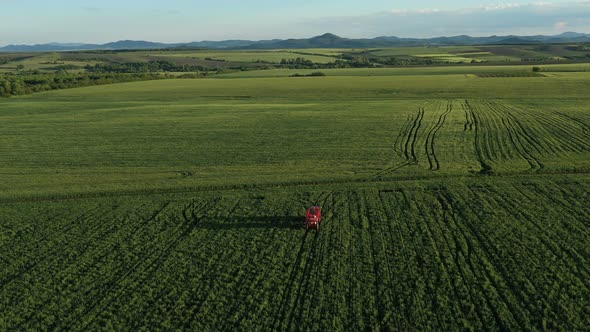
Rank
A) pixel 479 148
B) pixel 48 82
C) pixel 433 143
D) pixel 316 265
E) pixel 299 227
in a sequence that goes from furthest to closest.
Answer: pixel 48 82, pixel 433 143, pixel 479 148, pixel 299 227, pixel 316 265

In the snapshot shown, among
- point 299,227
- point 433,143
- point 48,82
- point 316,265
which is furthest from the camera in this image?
point 48,82

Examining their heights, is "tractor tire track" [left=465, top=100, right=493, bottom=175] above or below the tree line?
below

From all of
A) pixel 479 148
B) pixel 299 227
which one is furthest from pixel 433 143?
pixel 299 227

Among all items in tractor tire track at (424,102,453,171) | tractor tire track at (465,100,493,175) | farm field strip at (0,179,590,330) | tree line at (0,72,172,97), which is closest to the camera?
farm field strip at (0,179,590,330)

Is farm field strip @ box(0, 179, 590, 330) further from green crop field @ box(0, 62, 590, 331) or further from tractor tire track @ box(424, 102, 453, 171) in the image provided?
tractor tire track @ box(424, 102, 453, 171)

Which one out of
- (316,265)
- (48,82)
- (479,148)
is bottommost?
(316,265)

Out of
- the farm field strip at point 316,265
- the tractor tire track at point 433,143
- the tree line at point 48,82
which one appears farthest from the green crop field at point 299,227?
the tree line at point 48,82

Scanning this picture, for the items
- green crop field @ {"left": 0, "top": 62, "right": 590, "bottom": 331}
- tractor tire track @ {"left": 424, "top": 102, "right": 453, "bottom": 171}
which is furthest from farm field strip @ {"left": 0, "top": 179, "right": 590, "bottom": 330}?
tractor tire track @ {"left": 424, "top": 102, "right": 453, "bottom": 171}

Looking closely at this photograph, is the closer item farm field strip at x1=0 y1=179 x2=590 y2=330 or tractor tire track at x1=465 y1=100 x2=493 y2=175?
farm field strip at x1=0 y1=179 x2=590 y2=330

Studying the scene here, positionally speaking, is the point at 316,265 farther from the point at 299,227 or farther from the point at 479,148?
the point at 479,148
